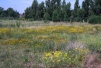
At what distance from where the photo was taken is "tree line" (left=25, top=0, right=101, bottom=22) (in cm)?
5204

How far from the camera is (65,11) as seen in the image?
5500 cm

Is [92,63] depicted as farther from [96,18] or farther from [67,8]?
[67,8]

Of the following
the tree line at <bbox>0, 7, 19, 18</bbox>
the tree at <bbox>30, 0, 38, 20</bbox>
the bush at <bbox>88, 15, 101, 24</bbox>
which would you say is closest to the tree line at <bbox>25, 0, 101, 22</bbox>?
the tree at <bbox>30, 0, 38, 20</bbox>

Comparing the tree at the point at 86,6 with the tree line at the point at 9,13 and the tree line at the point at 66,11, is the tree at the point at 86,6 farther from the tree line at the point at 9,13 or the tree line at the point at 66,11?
the tree line at the point at 9,13

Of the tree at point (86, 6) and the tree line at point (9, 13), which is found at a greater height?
the tree at point (86, 6)

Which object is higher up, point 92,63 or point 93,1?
point 93,1

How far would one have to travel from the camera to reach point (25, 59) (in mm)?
9023

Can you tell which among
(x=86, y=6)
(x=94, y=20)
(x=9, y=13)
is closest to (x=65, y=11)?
(x=86, y=6)

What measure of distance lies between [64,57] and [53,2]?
5480 cm

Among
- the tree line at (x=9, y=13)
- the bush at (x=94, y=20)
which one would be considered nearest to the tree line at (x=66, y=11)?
the bush at (x=94, y=20)

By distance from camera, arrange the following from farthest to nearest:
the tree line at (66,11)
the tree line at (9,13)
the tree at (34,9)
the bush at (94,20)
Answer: the tree line at (9,13)
the tree at (34,9)
the tree line at (66,11)
the bush at (94,20)

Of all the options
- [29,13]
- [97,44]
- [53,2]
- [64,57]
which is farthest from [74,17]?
[64,57]

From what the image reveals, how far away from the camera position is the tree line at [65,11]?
52041 millimetres

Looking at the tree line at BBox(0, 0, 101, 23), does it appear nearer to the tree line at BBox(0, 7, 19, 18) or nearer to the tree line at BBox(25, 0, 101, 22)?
the tree line at BBox(25, 0, 101, 22)
